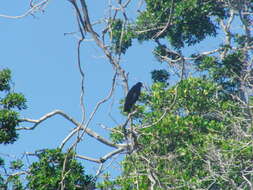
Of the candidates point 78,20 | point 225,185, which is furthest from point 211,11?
point 78,20

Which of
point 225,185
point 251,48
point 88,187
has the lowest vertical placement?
point 88,187

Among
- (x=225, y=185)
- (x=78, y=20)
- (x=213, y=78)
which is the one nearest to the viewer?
(x=78, y=20)

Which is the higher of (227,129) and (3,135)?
(227,129)

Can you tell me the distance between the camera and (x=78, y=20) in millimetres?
7832

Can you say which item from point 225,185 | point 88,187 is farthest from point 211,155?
point 88,187

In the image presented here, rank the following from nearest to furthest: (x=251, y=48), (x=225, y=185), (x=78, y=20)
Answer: (x=78, y=20) < (x=225, y=185) < (x=251, y=48)

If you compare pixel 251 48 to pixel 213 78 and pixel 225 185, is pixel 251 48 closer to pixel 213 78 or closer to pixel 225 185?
pixel 213 78

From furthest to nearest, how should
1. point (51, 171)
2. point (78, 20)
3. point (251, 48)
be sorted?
point (251, 48), point (51, 171), point (78, 20)

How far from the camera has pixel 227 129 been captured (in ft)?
60.0

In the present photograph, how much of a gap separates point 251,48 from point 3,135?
→ 15.2 metres

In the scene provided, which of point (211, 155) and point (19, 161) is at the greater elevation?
point (211, 155)

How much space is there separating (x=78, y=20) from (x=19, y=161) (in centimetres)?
338

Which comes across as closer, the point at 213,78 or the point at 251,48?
the point at 213,78

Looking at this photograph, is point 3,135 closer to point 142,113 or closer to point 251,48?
point 142,113
